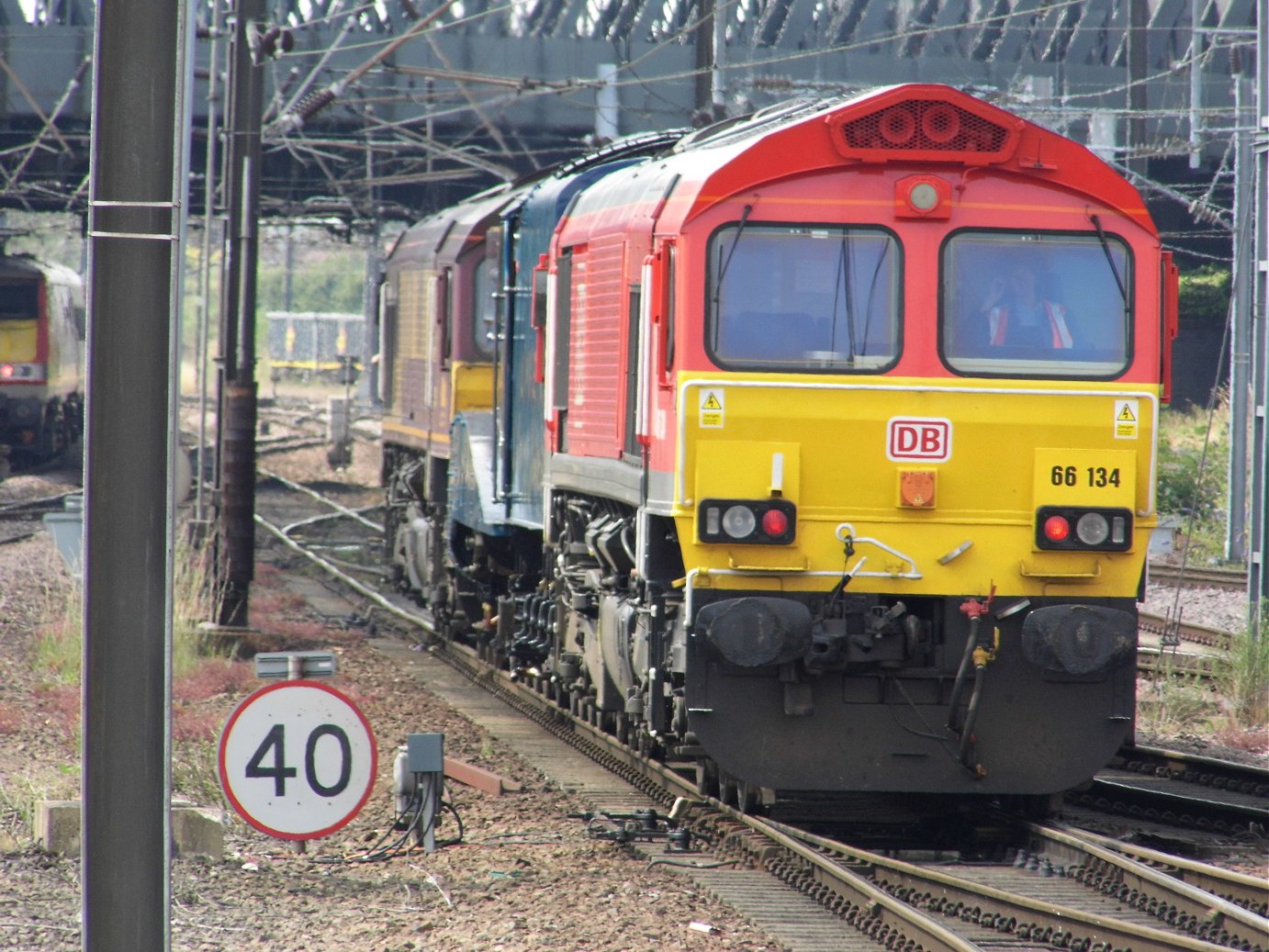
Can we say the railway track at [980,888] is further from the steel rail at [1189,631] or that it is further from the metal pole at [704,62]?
the metal pole at [704,62]

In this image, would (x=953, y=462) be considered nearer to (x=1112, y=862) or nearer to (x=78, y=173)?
(x=1112, y=862)

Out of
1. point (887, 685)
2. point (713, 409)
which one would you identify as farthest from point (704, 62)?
point (887, 685)

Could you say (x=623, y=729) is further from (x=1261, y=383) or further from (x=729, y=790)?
(x=1261, y=383)

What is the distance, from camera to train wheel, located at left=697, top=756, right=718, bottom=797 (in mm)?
9415

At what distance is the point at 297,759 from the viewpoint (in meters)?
7.20

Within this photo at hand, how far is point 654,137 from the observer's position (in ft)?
40.5

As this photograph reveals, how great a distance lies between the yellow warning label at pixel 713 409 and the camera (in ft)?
27.1

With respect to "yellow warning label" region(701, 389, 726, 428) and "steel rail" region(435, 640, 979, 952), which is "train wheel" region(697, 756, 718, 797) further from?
"yellow warning label" region(701, 389, 726, 428)

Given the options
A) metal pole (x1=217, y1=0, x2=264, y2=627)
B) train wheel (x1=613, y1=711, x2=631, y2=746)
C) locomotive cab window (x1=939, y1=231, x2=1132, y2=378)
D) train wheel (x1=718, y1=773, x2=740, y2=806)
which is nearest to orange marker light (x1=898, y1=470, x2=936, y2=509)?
locomotive cab window (x1=939, y1=231, x2=1132, y2=378)

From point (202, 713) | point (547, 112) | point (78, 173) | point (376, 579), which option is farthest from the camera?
point (78, 173)

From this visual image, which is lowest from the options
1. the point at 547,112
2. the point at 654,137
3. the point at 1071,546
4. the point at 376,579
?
the point at 376,579

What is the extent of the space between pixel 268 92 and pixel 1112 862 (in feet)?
88.9

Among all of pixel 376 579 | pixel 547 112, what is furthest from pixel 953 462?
pixel 547 112

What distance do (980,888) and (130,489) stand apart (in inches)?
153
